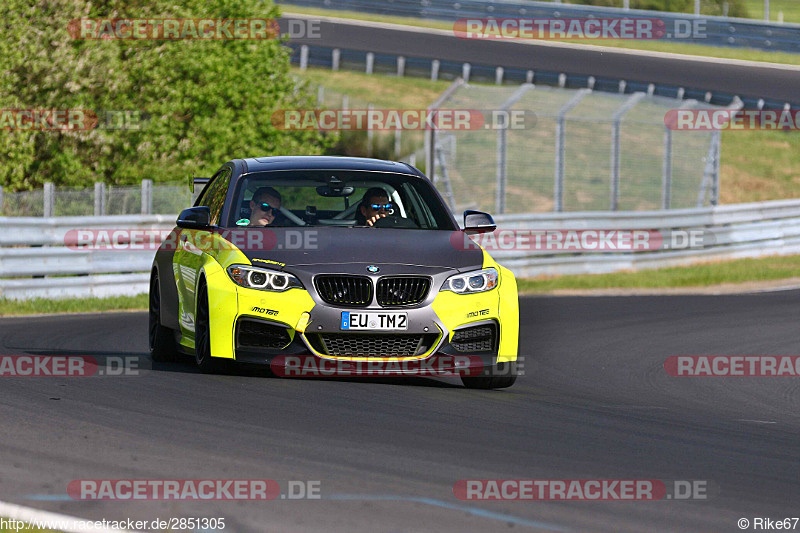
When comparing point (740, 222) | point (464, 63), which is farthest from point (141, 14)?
point (464, 63)

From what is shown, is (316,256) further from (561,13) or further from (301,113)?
(561,13)

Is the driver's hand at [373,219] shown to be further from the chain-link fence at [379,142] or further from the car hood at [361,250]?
the chain-link fence at [379,142]

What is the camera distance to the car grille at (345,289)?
9.20 metres

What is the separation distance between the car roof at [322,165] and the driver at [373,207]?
31 cm

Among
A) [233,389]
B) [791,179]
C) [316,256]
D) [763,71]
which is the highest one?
[316,256]

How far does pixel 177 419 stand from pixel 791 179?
113 ft

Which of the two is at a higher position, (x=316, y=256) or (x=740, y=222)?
(x=316, y=256)

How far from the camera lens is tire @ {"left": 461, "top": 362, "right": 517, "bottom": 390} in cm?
965

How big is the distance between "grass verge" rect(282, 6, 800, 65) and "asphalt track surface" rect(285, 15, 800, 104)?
0.93 meters

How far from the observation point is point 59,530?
5254 mm

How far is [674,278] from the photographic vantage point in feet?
75.3

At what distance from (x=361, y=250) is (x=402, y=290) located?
0.42 meters
